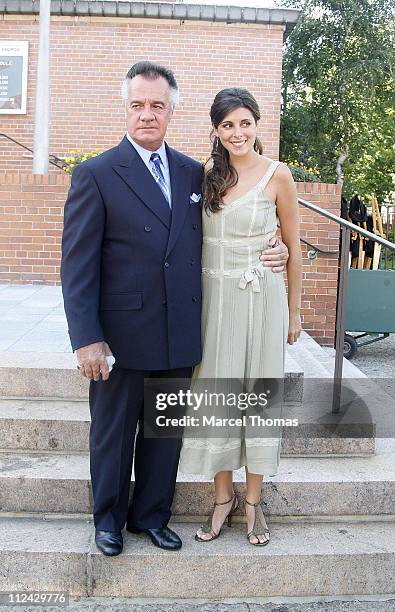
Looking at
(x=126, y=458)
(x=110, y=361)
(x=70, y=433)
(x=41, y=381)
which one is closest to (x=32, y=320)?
(x=41, y=381)

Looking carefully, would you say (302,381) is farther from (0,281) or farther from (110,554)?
(0,281)

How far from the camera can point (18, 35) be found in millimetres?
10250

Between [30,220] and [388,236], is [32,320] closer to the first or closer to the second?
[30,220]

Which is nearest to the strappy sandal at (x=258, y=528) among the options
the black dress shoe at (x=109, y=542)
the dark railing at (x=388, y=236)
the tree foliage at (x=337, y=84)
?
the black dress shoe at (x=109, y=542)

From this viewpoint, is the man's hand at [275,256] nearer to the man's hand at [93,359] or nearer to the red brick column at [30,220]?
the man's hand at [93,359]

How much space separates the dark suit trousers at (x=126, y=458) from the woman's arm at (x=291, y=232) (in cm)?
50

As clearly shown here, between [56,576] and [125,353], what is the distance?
37.9 inches

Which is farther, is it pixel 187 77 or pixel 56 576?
pixel 187 77

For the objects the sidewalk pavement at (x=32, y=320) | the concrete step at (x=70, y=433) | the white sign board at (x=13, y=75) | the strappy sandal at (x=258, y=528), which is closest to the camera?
the strappy sandal at (x=258, y=528)

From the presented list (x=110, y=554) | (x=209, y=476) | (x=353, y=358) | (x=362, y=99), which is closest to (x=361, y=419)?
(x=209, y=476)

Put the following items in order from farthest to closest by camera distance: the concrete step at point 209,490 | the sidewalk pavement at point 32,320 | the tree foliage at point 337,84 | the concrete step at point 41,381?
the tree foliage at point 337,84, the sidewalk pavement at point 32,320, the concrete step at point 41,381, the concrete step at point 209,490

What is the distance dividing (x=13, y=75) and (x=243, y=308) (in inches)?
346

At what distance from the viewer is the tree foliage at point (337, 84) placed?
533 inches

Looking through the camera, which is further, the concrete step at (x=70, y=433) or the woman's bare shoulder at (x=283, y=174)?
the concrete step at (x=70, y=433)
